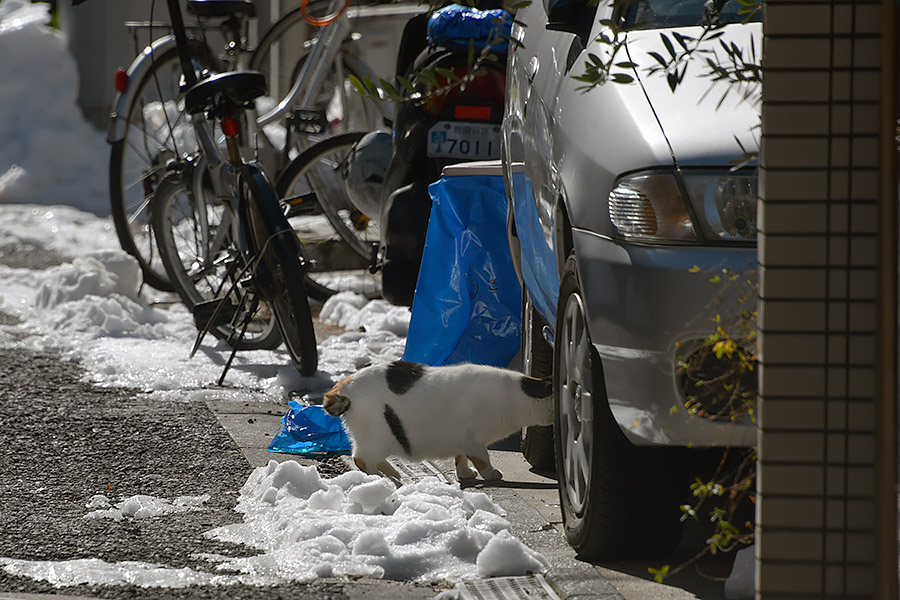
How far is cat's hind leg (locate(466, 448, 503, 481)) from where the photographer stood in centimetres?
414

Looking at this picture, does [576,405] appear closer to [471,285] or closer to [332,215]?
[471,285]

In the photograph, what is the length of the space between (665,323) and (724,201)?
0.32m

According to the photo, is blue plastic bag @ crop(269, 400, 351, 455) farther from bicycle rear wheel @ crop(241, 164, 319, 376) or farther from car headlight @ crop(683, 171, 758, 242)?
car headlight @ crop(683, 171, 758, 242)

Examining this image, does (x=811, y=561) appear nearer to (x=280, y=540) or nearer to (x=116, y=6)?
(x=280, y=540)

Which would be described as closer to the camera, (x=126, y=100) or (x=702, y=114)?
(x=702, y=114)

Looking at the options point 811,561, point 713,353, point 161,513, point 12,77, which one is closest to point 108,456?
point 161,513

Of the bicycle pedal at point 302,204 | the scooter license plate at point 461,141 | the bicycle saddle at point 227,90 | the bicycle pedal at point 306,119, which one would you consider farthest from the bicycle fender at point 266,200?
the bicycle pedal at point 306,119

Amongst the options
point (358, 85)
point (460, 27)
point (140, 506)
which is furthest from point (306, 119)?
point (358, 85)

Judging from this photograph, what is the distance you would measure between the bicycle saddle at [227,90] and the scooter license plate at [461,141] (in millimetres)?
942

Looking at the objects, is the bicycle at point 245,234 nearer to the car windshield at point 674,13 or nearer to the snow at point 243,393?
the snow at point 243,393

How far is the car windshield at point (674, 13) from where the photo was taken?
3520mm

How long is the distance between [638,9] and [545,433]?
5.06ft

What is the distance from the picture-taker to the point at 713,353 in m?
2.81

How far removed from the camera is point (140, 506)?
12.5ft
